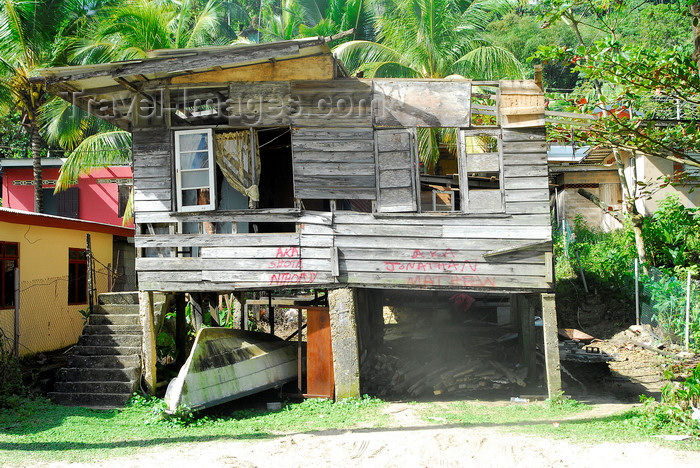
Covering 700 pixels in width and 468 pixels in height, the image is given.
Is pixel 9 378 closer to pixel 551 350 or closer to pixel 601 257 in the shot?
pixel 551 350

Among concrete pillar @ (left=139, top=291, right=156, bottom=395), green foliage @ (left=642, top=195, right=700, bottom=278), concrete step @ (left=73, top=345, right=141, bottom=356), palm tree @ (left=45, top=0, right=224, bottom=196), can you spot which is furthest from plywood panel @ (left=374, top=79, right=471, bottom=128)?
palm tree @ (left=45, top=0, right=224, bottom=196)

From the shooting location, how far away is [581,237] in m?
20.9

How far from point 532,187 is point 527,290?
1.90 m

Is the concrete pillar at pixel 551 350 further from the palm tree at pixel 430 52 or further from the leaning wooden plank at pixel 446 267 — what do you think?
the palm tree at pixel 430 52

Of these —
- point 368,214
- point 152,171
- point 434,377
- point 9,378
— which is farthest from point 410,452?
point 9,378

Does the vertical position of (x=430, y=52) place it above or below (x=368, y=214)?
above

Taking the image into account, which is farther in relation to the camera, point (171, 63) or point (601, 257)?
point (601, 257)

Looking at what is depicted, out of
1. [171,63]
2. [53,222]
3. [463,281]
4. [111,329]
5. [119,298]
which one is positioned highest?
[171,63]

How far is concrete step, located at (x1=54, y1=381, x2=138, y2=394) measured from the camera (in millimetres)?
11359

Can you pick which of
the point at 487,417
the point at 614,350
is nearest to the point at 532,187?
the point at 487,417

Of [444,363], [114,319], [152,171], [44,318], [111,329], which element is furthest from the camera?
[444,363]

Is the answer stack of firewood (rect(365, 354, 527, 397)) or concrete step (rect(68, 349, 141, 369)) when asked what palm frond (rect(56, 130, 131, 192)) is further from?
stack of firewood (rect(365, 354, 527, 397))

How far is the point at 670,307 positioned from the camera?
13.8 m

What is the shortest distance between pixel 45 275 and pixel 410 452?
1046 cm
